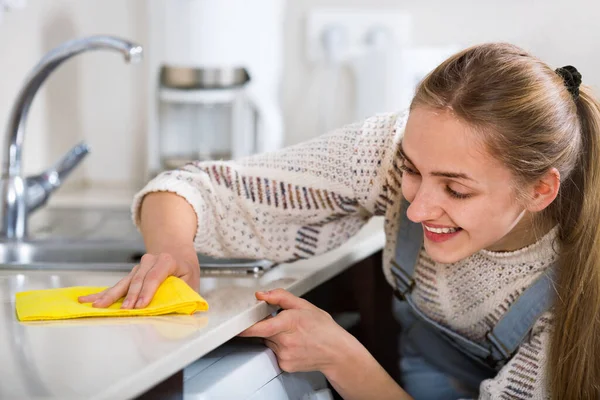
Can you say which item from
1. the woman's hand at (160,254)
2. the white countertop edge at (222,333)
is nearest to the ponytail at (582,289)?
the white countertop edge at (222,333)

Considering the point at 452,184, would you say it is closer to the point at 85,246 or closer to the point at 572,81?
the point at 572,81

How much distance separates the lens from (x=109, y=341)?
79 cm

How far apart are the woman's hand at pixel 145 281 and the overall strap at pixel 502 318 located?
32cm

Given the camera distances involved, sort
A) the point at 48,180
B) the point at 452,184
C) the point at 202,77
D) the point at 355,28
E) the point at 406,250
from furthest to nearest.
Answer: the point at 355,28 < the point at 202,77 < the point at 48,180 < the point at 406,250 < the point at 452,184

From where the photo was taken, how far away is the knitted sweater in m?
1.18

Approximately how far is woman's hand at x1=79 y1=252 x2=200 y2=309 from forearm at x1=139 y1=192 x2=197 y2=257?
55mm

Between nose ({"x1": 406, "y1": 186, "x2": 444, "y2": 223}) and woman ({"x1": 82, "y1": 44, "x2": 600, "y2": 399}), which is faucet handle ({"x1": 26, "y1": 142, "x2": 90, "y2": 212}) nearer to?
woman ({"x1": 82, "y1": 44, "x2": 600, "y2": 399})

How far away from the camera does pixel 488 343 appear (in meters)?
1.21

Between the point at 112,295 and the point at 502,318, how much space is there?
19.9 inches

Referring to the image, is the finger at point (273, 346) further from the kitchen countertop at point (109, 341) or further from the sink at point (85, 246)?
the sink at point (85, 246)

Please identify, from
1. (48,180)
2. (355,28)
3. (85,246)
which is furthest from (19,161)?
(355,28)

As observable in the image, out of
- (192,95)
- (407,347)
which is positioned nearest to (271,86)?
(192,95)

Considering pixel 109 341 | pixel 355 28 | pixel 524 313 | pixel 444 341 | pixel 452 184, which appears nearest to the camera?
pixel 109 341

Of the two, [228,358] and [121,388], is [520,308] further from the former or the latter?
[121,388]
